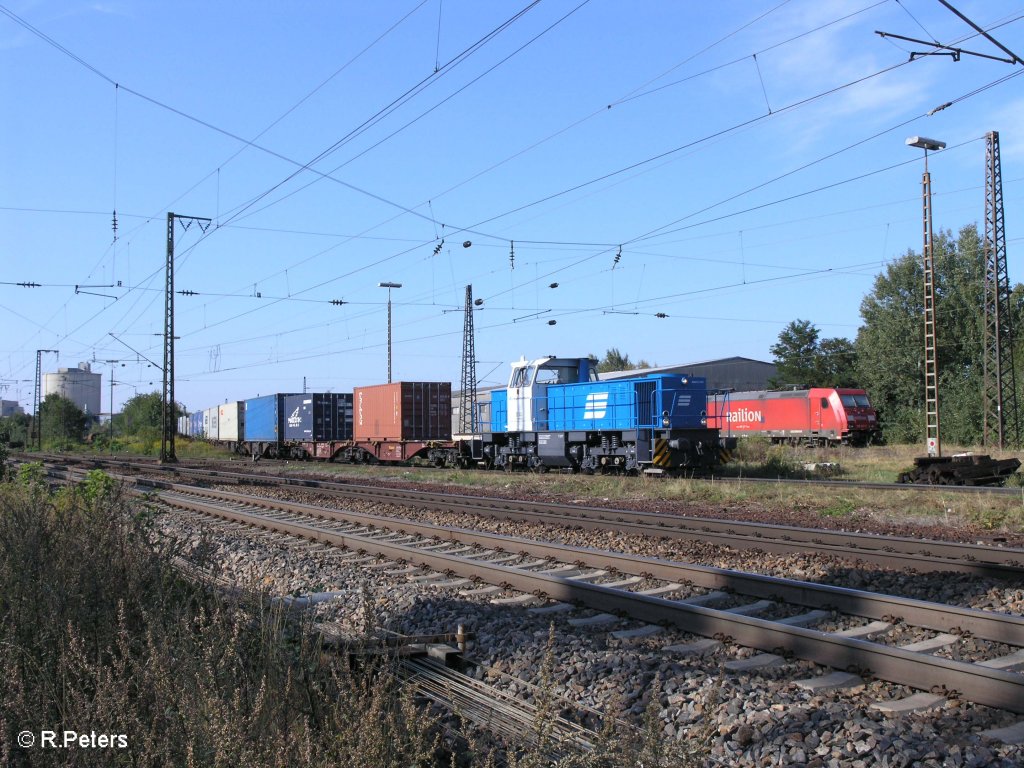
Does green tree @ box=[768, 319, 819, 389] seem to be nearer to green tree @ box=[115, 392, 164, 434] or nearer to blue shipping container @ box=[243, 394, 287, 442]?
blue shipping container @ box=[243, 394, 287, 442]

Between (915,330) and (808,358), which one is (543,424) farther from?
(808,358)

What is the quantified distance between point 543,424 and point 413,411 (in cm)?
951

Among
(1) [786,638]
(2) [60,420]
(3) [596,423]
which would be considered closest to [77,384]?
(2) [60,420]

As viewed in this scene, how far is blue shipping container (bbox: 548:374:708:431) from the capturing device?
70.6 ft

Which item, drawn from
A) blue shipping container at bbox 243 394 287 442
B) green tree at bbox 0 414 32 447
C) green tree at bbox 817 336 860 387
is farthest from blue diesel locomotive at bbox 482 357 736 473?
green tree at bbox 0 414 32 447

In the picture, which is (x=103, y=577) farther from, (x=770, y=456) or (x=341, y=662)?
(x=770, y=456)

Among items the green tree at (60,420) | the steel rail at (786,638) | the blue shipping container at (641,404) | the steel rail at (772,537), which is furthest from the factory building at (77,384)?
the steel rail at (786,638)

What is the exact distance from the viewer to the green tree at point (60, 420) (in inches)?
3243

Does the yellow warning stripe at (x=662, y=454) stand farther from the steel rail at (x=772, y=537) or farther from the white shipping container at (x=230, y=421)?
the white shipping container at (x=230, y=421)

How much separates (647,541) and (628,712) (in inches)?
246

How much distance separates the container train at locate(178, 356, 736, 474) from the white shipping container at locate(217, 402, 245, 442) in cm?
1296

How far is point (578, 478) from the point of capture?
2092 cm

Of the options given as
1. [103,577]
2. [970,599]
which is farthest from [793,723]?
[103,577]

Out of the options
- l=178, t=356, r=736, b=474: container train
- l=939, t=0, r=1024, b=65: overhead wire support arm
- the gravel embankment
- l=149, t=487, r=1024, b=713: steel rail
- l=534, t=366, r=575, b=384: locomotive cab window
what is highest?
l=939, t=0, r=1024, b=65: overhead wire support arm
